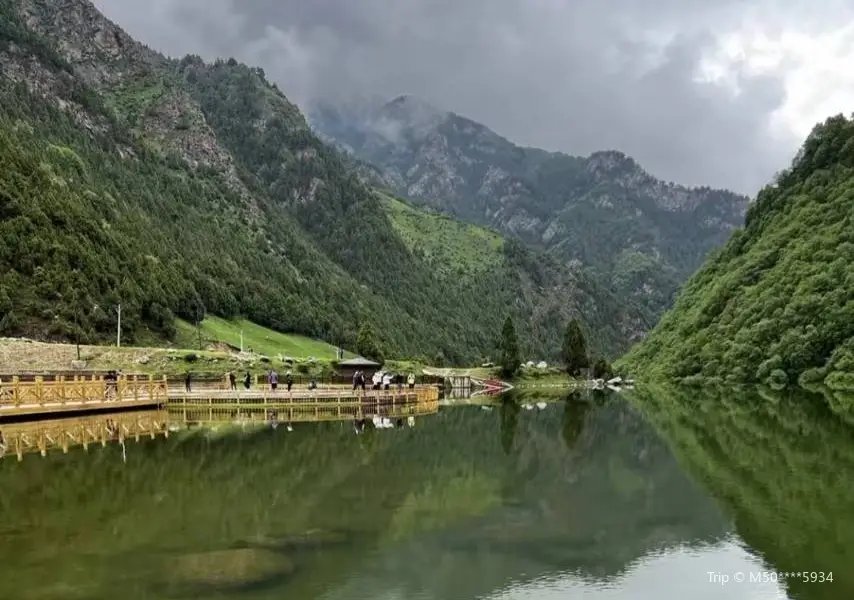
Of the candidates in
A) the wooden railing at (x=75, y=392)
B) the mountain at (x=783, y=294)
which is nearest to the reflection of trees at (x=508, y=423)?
the wooden railing at (x=75, y=392)

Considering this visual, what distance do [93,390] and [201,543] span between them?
35.3m

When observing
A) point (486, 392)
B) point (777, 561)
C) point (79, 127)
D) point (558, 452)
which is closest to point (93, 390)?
point (558, 452)

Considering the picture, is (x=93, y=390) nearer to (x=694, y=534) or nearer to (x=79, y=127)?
(x=694, y=534)

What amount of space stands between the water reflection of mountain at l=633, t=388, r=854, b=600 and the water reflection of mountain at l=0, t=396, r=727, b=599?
1.27 m

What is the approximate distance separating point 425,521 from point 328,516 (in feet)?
8.82

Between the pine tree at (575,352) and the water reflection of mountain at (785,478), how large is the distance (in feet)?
222

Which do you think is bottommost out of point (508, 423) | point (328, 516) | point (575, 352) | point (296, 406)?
point (328, 516)

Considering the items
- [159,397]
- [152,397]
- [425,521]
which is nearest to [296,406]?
[159,397]

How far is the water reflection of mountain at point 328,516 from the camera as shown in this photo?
637 inches

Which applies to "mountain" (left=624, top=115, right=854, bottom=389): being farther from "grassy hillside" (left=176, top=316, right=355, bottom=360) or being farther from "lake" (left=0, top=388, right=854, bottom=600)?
"lake" (left=0, top=388, right=854, bottom=600)

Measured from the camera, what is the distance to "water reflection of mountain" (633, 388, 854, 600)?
17.5 meters

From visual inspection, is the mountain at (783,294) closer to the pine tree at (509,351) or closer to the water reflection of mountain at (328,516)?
the pine tree at (509,351)

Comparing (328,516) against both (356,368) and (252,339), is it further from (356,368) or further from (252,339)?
(252,339)

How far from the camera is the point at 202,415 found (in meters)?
55.2
